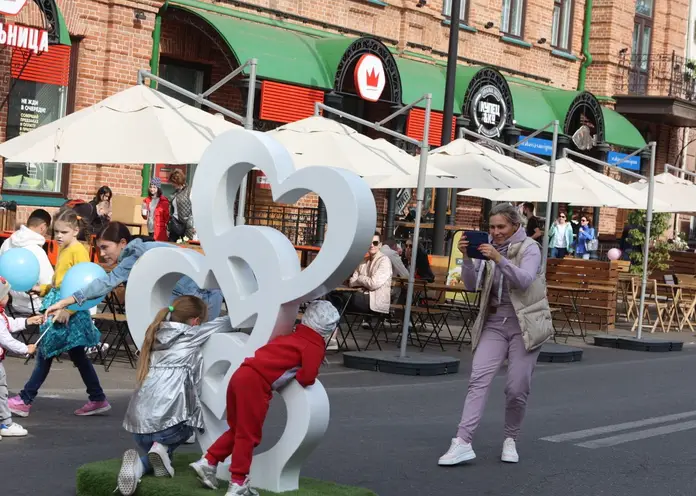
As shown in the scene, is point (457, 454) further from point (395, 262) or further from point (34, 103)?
point (34, 103)

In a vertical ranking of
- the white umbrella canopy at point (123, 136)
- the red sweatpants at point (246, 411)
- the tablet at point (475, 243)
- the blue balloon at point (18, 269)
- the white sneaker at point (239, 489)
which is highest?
the white umbrella canopy at point (123, 136)

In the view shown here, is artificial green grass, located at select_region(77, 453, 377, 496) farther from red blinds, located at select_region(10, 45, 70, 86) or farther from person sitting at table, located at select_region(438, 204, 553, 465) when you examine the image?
red blinds, located at select_region(10, 45, 70, 86)

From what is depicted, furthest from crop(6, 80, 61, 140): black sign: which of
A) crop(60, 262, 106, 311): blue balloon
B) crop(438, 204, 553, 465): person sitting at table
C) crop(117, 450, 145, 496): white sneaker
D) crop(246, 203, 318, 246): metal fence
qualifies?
crop(117, 450, 145, 496): white sneaker

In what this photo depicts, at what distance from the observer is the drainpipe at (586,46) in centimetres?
3409

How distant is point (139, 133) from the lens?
45.0 feet

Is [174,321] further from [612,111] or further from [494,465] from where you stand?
[612,111]

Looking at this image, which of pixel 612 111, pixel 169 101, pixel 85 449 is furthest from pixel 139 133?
pixel 612 111

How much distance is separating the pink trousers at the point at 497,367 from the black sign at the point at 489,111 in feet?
60.6

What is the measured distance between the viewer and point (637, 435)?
10352mm

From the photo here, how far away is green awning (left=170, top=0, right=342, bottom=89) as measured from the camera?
68.8 feet

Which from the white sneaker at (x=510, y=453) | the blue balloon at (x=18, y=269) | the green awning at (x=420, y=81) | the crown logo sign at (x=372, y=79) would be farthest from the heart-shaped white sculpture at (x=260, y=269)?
the green awning at (x=420, y=81)

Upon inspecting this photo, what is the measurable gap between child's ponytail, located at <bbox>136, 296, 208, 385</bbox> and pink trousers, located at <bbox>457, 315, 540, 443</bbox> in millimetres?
2258

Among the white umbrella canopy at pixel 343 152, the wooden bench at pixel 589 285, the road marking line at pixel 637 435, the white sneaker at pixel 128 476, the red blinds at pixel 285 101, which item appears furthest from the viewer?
the red blinds at pixel 285 101

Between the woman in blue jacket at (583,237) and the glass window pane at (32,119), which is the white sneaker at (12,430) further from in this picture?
the woman in blue jacket at (583,237)
